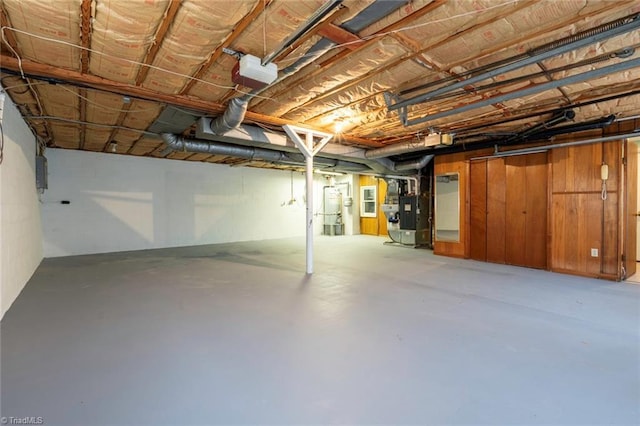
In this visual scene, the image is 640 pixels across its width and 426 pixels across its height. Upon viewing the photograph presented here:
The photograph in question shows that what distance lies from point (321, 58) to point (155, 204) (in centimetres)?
637

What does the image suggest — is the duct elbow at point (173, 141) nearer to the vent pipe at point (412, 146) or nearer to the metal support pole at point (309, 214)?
the metal support pole at point (309, 214)

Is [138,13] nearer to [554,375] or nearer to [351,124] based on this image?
[351,124]

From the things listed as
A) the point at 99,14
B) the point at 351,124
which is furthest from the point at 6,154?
the point at 351,124

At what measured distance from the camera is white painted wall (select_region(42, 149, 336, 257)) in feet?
20.8

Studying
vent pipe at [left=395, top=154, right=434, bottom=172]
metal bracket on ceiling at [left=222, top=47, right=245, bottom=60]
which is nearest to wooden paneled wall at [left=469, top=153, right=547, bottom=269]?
vent pipe at [left=395, top=154, right=434, bottom=172]

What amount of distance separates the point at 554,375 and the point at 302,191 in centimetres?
871

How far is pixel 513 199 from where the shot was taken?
530cm

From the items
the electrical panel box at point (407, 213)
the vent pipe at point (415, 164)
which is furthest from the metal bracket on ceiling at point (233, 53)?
the electrical panel box at point (407, 213)

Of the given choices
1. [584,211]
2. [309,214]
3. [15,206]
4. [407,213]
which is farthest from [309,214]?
[584,211]

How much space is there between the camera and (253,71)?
2357 millimetres

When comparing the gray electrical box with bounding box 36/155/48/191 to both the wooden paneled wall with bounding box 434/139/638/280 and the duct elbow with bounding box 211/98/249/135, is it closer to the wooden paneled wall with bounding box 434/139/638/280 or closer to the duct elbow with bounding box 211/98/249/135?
the duct elbow with bounding box 211/98/249/135

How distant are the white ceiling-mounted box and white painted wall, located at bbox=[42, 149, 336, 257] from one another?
5.87 metres

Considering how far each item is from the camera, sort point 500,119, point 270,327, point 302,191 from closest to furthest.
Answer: point 270,327
point 500,119
point 302,191

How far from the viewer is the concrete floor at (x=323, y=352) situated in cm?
159
